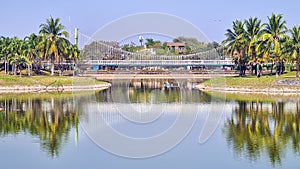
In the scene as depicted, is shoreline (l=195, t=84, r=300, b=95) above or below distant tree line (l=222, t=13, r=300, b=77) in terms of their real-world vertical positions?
below

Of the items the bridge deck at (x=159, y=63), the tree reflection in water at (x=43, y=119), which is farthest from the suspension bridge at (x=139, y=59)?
the tree reflection in water at (x=43, y=119)

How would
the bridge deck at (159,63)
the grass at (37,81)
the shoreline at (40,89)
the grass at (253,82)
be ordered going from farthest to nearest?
the bridge deck at (159,63) → the grass at (37,81) → the shoreline at (40,89) → the grass at (253,82)

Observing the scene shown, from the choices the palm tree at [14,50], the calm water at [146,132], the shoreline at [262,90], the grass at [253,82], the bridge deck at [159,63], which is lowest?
the calm water at [146,132]

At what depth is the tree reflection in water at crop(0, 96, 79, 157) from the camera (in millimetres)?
27483

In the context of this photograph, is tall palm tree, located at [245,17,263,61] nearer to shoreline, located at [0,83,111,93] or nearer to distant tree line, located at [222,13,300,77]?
distant tree line, located at [222,13,300,77]

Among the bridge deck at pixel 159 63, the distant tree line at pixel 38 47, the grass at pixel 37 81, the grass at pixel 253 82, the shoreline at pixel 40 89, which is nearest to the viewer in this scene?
the grass at pixel 253 82

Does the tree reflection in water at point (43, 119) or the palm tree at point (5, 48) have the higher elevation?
the palm tree at point (5, 48)

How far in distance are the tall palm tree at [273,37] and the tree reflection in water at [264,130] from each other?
20464 mm

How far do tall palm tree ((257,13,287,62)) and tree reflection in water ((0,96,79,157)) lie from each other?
92.7 feet

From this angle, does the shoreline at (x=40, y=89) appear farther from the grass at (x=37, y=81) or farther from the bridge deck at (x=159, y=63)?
the bridge deck at (x=159, y=63)

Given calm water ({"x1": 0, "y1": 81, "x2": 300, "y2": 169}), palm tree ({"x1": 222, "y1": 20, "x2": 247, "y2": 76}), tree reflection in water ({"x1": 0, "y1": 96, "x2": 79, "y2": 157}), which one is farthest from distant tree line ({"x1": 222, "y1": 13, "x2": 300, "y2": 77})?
tree reflection in water ({"x1": 0, "y1": 96, "x2": 79, "y2": 157})

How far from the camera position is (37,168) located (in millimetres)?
21062

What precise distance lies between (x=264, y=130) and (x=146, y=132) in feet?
24.2

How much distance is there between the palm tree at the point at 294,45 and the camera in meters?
61.4
